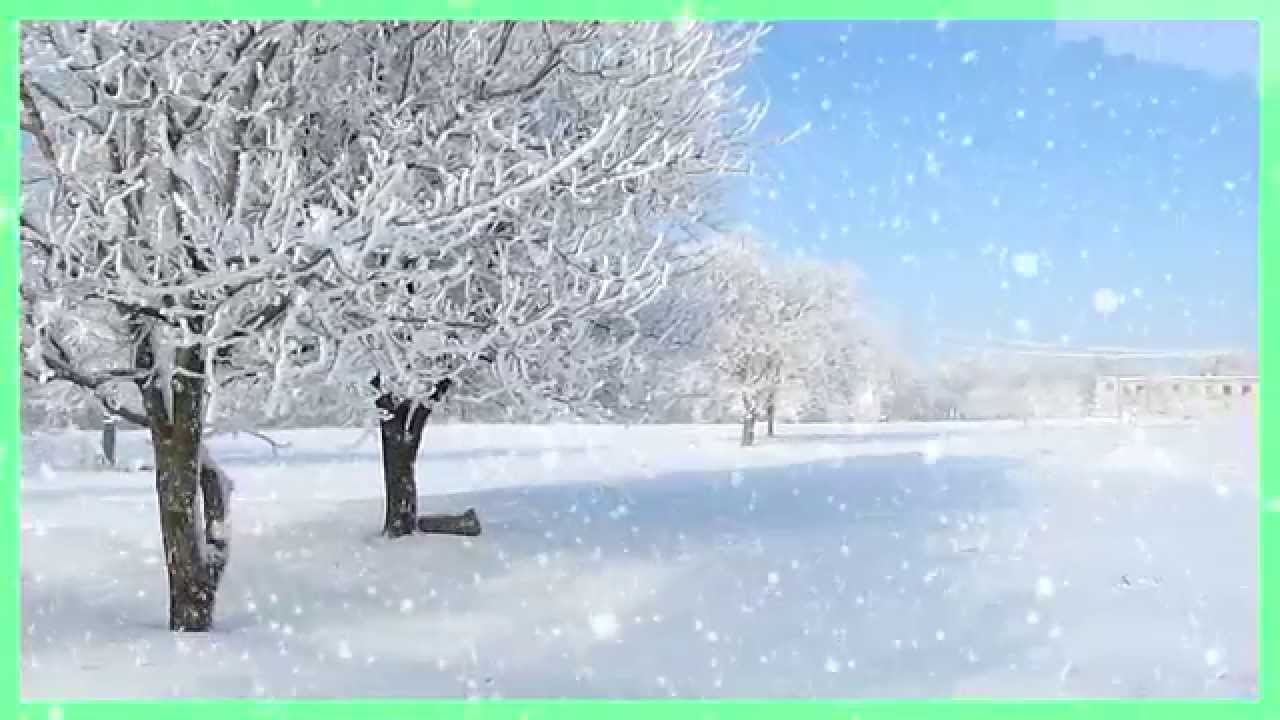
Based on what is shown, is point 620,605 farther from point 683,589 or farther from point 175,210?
point 175,210

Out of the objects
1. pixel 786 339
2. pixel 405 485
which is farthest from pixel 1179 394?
pixel 405 485

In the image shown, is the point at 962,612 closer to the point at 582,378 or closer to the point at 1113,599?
the point at 1113,599

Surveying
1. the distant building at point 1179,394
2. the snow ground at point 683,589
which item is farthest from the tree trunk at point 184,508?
the distant building at point 1179,394

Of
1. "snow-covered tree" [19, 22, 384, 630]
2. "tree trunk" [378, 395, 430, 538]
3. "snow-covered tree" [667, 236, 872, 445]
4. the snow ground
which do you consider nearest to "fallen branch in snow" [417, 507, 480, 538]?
"tree trunk" [378, 395, 430, 538]

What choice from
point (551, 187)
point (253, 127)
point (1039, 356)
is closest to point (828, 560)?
point (551, 187)

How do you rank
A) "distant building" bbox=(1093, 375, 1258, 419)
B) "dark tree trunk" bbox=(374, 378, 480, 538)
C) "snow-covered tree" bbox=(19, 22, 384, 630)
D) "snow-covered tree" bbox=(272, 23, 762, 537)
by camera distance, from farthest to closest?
"distant building" bbox=(1093, 375, 1258, 419)
"dark tree trunk" bbox=(374, 378, 480, 538)
"snow-covered tree" bbox=(272, 23, 762, 537)
"snow-covered tree" bbox=(19, 22, 384, 630)

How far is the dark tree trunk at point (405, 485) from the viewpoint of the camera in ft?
41.8

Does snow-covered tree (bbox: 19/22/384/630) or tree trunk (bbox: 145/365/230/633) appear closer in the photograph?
snow-covered tree (bbox: 19/22/384/630)

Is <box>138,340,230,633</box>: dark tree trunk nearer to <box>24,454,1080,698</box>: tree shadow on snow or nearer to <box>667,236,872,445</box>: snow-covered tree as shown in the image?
<box>24,454,1080,698</box>: tree shadow on snow

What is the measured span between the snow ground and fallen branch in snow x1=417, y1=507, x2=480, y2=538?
1.43 feet

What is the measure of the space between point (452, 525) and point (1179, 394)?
603 inches

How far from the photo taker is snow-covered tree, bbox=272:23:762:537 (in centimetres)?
668

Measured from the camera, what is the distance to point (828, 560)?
1188 centimetres

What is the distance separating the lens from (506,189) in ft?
22.2
